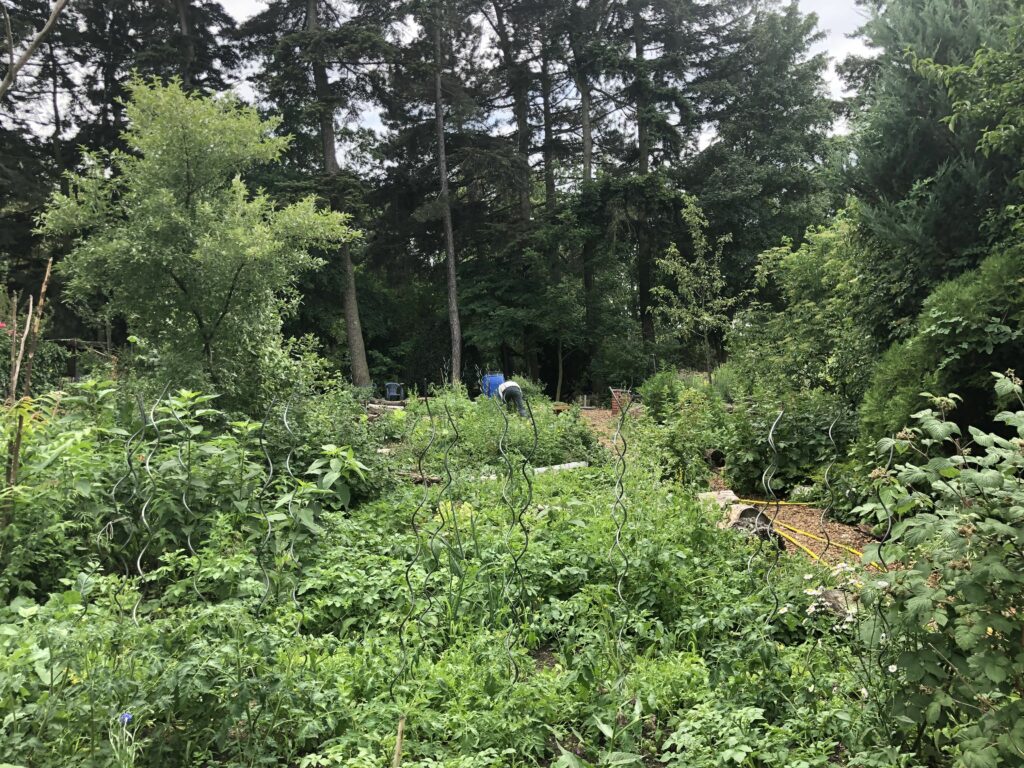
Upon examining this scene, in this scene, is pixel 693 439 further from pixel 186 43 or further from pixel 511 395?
pixel 186 43

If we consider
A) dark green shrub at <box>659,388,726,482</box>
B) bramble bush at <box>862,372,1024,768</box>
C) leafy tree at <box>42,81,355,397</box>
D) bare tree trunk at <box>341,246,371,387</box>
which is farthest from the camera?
bare tree trunk at <box>341,246,371,387</box>

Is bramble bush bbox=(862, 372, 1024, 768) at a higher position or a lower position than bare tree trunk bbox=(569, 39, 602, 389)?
lower

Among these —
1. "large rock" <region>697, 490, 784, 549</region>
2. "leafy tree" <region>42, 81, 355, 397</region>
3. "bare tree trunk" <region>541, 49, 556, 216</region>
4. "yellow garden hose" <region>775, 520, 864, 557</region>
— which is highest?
"bare tree trunk" <region>541, 49, 556, 216</region>

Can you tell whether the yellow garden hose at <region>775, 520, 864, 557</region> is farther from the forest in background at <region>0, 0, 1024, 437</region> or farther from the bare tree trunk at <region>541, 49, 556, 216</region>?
the bare tree trunk at <region>541, 49, 556, 216</region>

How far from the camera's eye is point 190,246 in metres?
6.66

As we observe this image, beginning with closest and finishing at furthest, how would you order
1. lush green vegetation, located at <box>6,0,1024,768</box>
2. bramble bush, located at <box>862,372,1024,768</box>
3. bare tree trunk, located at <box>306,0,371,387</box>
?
bramble bush, located at <box>862,372,1024,768</box> → lush green vegetation, located at <box>6,0,1024,768</box> → bare tree trunk, located at <box>306,0,371,387</box>

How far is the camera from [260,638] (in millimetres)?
2062

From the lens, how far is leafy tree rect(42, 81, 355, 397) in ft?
21.1

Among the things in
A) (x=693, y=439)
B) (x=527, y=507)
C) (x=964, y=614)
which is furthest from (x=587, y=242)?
(x=964, y=614)

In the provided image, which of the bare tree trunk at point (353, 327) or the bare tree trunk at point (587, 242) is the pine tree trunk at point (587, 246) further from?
the bare tree trunk at point (353, 327)

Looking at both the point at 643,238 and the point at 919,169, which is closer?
the point at 919,169

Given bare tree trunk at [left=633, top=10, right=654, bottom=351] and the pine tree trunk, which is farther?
the pine tree trunk

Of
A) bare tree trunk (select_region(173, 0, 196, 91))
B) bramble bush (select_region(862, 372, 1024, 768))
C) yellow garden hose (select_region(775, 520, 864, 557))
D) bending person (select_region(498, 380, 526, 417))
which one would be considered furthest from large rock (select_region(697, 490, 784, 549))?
bare tree trunk (select_region(173, 0, 196, 91))

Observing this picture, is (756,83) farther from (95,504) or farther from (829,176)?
(95,504)
